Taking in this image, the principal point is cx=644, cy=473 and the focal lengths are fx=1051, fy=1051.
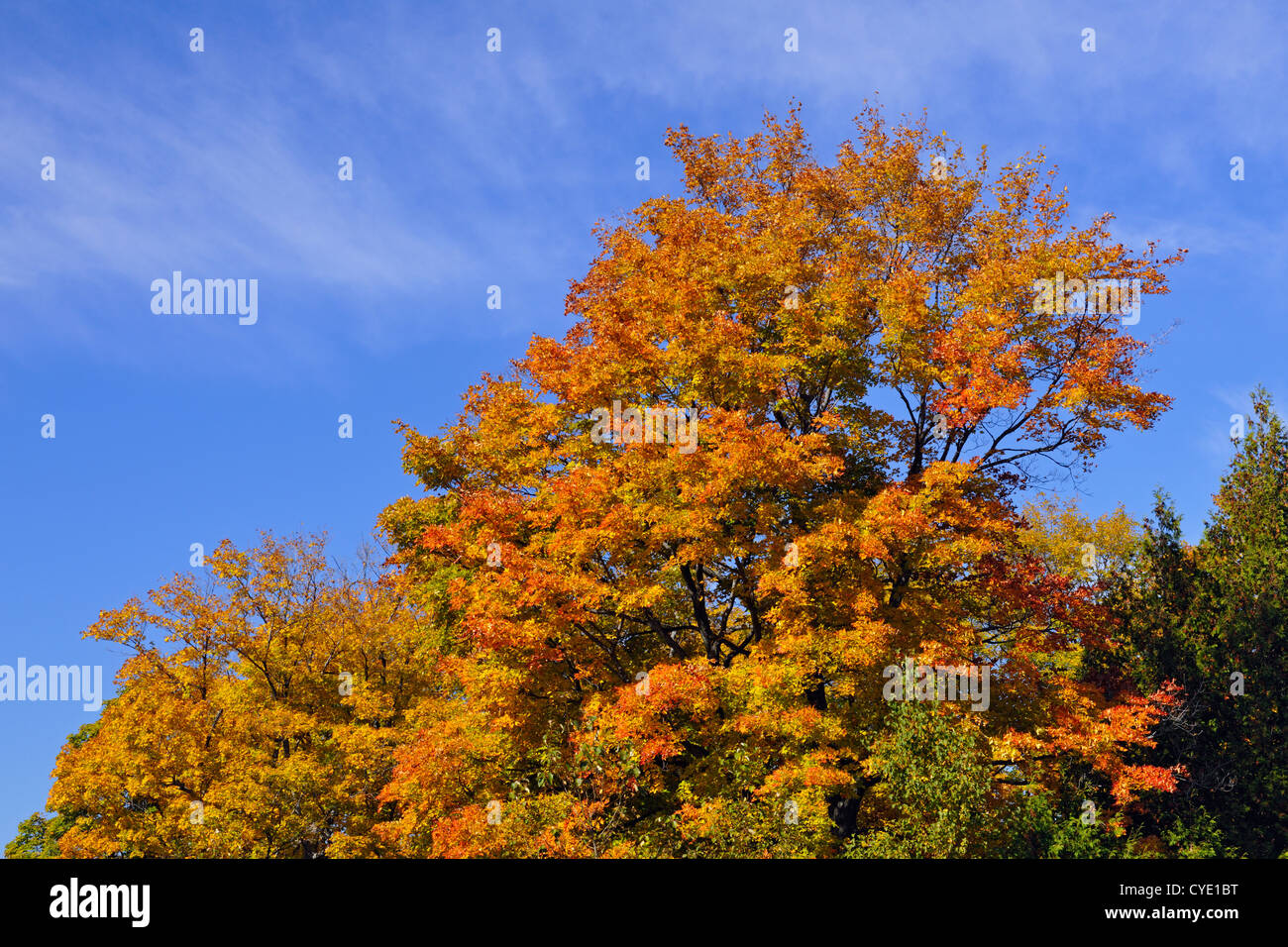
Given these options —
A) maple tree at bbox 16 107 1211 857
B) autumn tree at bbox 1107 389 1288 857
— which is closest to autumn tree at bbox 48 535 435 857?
maple tree at bbox 16 107 1211 857

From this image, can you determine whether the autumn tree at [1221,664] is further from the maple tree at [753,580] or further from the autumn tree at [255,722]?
the autumn tree at [255,722]

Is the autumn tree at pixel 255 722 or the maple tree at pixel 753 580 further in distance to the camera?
the autumn tree at pixel 255 722

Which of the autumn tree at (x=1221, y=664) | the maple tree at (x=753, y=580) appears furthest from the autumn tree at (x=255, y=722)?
the autumn tree at (x=1221, y=664)

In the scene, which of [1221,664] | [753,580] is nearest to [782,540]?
[753,580]

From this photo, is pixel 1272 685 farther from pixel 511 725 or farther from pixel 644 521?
pixel 511 725

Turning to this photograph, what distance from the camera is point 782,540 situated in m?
24.5

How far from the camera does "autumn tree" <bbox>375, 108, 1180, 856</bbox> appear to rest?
22516mm

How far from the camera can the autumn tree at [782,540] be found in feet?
73.9

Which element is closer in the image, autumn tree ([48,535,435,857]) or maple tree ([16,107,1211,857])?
maple tree ([16,107,1211,857])

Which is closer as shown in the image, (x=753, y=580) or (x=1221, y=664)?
(x=753, y=580)

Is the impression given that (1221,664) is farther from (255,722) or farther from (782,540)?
(255,722)

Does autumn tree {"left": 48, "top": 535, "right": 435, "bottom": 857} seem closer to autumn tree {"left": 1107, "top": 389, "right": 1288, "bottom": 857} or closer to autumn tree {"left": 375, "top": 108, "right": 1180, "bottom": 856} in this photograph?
autumn tree {"left": 375, "top": 108, "right": 1180, "bottom": 856}
